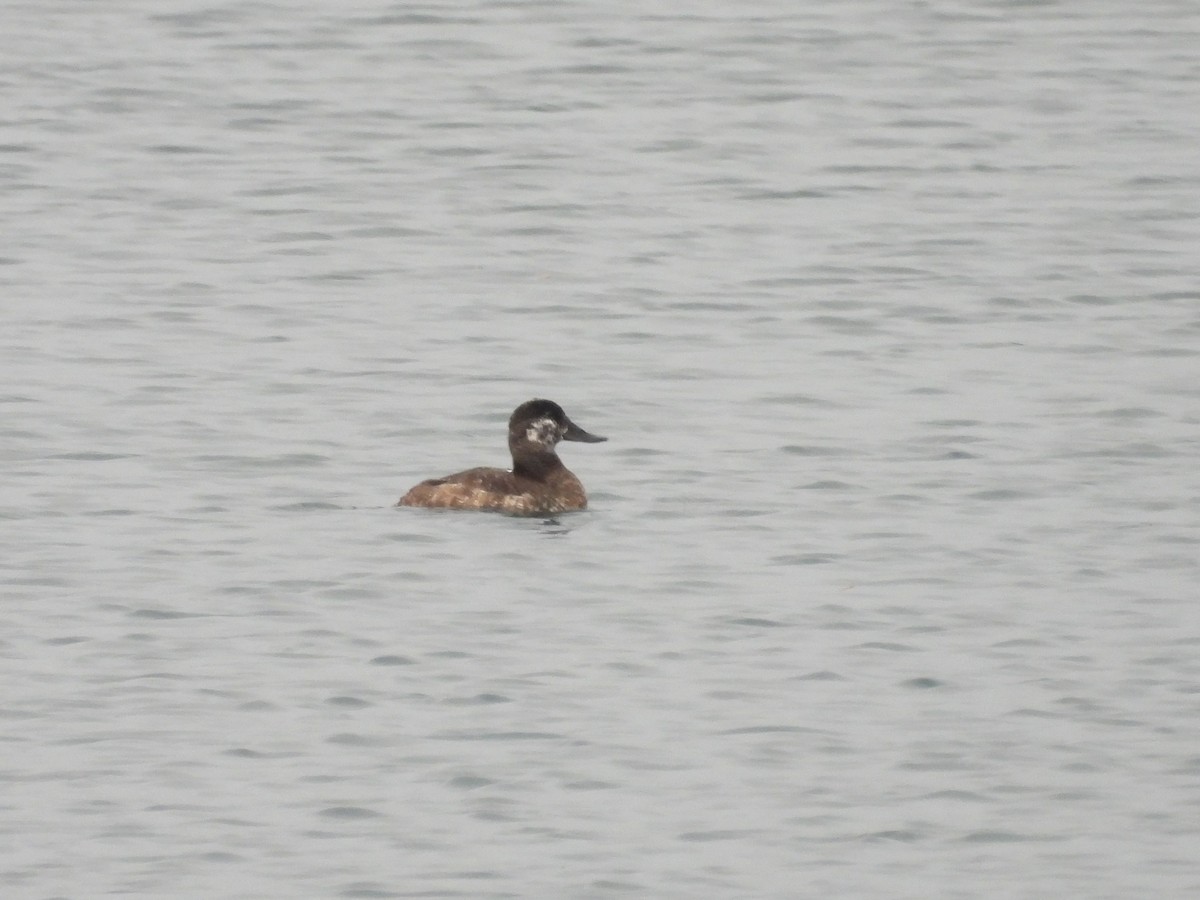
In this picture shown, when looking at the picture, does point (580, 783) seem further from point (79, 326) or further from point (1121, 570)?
point (79, 326)

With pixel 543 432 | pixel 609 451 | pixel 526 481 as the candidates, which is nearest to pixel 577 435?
pixel 543 432

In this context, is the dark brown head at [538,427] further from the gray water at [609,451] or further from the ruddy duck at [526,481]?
the gray water at [609,451]

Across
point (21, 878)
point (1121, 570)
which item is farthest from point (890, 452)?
point (21, 878)

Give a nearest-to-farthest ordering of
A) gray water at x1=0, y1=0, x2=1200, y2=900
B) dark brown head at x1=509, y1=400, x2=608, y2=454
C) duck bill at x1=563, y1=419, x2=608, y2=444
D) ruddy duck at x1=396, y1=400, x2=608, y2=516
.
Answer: gray water at x1=0, y1=0, x2=1200, y2=900, ruddy duck at x1=396, y1=400, x2=608, y2=516, dark brown head at x1=509, y1=400, x2=608, y2=454, duck bill at x1=563, y1=419, x2=608, y2=444

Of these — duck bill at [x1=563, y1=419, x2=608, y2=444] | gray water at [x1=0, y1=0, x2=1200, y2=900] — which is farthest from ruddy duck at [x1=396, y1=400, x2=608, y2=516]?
gray water at [x1=0, y1=0, x2=1200, y2=900]

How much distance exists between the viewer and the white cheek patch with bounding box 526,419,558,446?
534 inches

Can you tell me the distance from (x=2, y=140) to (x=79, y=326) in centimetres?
643

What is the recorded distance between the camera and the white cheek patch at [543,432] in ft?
44.5

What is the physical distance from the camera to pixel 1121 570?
11789mm

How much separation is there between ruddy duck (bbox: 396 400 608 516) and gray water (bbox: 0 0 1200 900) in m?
0.16

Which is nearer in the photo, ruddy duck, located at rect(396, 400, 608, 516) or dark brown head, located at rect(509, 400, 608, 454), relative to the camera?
ruddy duck, located at rect(396, 400, 608, 516)

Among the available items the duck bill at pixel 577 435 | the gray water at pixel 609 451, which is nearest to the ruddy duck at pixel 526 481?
the duck bill at pixel 577 435

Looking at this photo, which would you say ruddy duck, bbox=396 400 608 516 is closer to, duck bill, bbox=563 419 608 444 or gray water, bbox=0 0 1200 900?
duck bill, bbox=563 419 608 444

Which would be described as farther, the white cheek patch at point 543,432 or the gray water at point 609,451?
the white cheek patch at point 543,432
